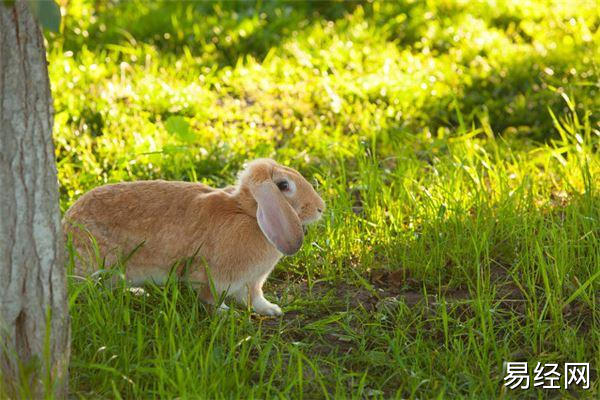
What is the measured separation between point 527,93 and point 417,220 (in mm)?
2142

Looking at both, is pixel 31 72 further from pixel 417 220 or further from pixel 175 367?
pixel 417 220

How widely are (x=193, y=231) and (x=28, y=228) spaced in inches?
39.1

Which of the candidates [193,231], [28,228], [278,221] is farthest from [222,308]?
[28,228]

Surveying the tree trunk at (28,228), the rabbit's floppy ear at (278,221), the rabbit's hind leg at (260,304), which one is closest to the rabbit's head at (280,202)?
the rabbit's floppy ear at (278,221)

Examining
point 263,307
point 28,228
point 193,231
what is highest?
point 28,228

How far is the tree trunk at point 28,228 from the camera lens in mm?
2883

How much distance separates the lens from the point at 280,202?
371 centimetres

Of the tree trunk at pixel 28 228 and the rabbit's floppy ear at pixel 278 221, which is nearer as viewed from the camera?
the tree trunk at pixel 28 228

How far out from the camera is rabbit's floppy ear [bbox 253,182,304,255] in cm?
366

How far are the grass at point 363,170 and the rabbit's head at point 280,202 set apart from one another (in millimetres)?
373

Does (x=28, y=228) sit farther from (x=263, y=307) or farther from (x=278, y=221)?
(x=263, y=307)

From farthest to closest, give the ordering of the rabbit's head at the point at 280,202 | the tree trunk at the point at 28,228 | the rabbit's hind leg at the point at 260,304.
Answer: the rabbit's hind leg at the point at 260,304
the rabbit's head at the point at 280,202
the tree trunk at the point at 28,228

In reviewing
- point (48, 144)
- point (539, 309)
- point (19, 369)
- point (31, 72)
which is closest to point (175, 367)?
point (19, 369)

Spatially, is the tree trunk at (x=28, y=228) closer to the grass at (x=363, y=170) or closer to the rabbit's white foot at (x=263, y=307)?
the grass at (x=363, y=170)
